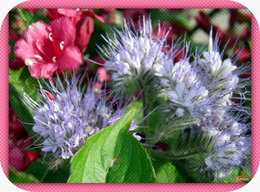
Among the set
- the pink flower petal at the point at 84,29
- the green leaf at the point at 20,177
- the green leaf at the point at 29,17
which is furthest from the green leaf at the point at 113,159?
the green leaf at the point at 29,17

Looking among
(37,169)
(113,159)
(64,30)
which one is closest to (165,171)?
(113,159)

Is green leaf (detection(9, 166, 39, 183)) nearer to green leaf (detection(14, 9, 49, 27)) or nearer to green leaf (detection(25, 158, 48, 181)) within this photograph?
green leaf (detection(25, 158, 48, 181))

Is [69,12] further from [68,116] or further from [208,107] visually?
[208,107]

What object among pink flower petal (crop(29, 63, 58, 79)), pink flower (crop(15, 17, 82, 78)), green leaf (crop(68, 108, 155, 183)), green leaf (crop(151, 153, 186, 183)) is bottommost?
green leaf (crop(151, 153, 186, 183))

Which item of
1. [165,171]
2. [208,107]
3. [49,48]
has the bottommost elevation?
[165,171]

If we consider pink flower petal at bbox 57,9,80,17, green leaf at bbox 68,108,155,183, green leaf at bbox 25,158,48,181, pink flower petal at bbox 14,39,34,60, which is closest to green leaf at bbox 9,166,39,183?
green leaf at bbox 25,158,48,181

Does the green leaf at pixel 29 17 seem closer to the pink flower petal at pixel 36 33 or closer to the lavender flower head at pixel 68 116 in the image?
the pink flower petal at pixel 36 33

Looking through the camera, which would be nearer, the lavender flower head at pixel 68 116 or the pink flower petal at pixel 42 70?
the lavender flower head at pixel 68 116
